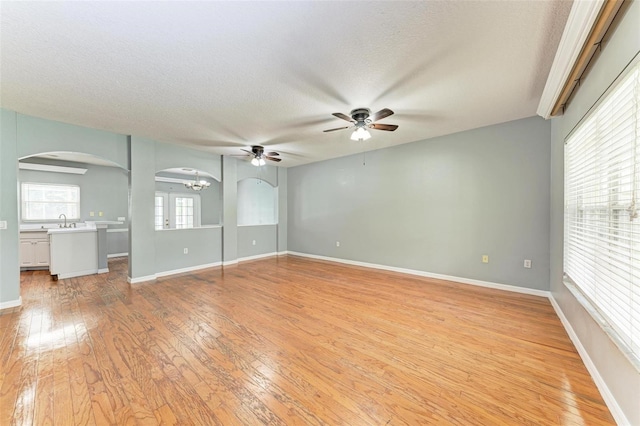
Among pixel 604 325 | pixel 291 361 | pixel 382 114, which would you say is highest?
pixel 382 114

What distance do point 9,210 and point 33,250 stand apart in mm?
2814

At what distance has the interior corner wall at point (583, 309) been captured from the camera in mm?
1393

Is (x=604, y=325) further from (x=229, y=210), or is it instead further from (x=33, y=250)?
(x=33, y=250)

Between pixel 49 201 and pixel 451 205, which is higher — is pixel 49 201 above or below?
above

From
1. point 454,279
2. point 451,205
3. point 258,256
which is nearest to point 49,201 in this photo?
point 258,256

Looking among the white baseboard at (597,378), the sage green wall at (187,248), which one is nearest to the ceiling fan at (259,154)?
the sage green wall at (187,248)

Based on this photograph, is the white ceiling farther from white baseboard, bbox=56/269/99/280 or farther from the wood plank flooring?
white baseboard, bbox=56/269/99/280

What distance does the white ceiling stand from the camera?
1.73m

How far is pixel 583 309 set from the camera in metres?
2.16

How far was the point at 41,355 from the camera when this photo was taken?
7.47 feet

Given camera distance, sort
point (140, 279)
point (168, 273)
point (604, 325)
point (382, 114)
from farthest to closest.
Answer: point (168, 273), point (140, 279), point (382, 114), point (604, 325)

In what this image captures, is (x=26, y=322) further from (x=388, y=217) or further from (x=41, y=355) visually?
(x=388, y=217)

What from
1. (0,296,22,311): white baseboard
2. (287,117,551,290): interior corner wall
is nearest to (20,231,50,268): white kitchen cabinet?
(0,296,22,311): white baseboard

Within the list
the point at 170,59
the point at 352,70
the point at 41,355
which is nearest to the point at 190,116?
the point at 170,59
